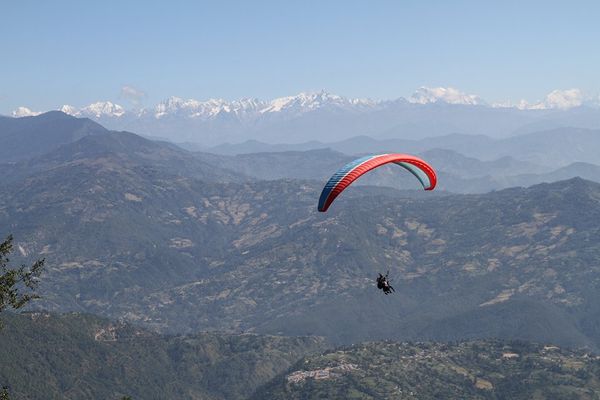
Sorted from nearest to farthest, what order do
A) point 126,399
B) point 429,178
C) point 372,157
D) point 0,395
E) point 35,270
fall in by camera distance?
point 0,395 < point 35,270 < point 126,399 < point 372,157 < point 429,178

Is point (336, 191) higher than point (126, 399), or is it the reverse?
point (336, 191)

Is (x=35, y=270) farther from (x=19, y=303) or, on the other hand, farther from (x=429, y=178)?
(x=429, y=178)

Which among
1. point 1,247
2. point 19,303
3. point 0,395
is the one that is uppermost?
point 1,247

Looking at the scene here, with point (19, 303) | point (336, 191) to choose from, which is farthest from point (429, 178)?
point (19, 303)

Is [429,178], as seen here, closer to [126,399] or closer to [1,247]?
[126,399]

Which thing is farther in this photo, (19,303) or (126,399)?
(126,399)

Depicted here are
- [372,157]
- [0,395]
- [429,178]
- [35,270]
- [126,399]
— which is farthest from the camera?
[429,178]

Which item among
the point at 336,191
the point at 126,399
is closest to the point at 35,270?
the point at 126,399
